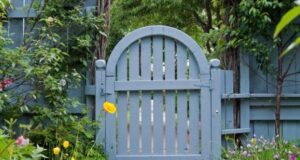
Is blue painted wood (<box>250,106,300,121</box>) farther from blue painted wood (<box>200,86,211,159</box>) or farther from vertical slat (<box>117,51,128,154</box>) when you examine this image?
vertical slat (<box>117,51,128,154</box>)

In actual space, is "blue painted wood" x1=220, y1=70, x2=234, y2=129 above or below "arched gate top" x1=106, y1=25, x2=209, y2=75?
below

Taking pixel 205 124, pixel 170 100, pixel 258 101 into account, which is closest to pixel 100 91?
pixel 170 100

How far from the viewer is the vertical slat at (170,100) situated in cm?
378

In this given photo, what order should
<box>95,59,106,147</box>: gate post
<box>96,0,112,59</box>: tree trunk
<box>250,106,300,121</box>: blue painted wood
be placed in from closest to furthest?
<box>95,59,106,147</box>: gate post, <box>96,0,112,59</box>: tree trunk, <box>250,106,300,121</box>: blue painted wood

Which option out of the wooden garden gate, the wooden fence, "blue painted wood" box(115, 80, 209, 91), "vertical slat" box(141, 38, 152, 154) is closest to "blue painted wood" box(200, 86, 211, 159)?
the wooden garden gate

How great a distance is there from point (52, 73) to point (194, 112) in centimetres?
124

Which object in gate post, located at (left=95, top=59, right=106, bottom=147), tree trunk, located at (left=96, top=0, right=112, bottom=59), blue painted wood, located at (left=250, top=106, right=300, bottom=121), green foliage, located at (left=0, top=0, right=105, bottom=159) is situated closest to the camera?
green foliage, located at (left=0, top=0, right=105, bottom=159)

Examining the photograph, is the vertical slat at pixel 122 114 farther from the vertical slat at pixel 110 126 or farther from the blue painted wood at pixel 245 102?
the blue painted wood at pixel 245 102

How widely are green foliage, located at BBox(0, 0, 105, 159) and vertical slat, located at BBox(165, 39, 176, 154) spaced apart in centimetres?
60

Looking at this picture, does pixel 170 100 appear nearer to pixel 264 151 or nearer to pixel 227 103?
pixel 227 103

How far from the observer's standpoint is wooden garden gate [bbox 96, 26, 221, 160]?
3736 mm

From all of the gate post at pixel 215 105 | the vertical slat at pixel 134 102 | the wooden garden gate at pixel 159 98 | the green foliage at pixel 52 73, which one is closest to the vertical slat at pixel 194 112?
the wooden garden gate at pixel 159 98

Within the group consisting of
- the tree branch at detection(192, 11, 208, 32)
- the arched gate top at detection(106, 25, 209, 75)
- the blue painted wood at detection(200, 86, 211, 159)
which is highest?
the tree branch at detection(192, 11, 208, 32)

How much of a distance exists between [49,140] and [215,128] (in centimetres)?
139
